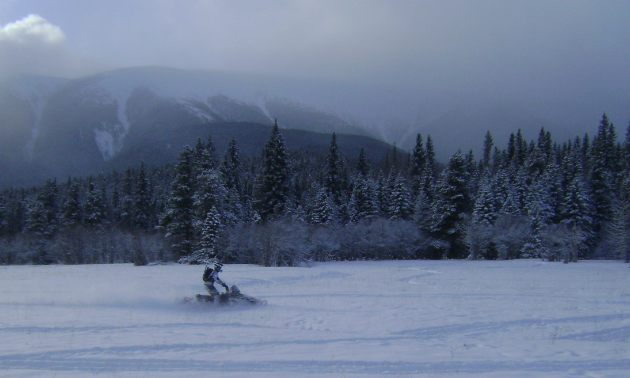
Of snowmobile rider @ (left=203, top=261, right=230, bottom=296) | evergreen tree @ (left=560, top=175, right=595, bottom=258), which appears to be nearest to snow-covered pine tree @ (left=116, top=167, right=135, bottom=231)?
snowmobile rider @ (left=203, top=261, right=230, bottom=296)

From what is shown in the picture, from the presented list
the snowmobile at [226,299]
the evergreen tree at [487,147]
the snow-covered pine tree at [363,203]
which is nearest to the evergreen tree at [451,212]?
the snow-covered pine tree at [363,203]

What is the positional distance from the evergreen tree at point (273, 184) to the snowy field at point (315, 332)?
93.7 feet

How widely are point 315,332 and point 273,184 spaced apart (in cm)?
3856

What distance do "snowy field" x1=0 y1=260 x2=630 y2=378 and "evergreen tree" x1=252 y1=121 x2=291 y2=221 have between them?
28555 millimetres

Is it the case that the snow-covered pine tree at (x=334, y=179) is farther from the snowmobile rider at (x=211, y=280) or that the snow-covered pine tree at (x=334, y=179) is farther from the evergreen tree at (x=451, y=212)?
the snowmobile rider at (x=211, y=280)

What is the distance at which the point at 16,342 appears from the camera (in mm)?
9438

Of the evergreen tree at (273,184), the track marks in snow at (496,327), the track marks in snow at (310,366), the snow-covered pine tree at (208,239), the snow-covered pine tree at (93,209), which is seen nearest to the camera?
the track marks in snow at (310,366)

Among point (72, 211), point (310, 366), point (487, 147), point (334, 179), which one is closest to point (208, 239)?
point (72, 211)

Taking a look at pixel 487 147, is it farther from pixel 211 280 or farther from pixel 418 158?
pixel 211 280

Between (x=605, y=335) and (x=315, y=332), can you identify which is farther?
(x=315, y=332)

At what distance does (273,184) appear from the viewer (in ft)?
161

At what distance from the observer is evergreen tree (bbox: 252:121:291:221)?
47.9m

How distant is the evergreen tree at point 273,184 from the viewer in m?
47.9

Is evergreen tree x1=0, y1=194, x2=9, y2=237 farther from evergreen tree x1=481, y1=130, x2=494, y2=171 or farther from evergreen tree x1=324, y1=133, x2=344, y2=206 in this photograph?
evergreen tree x1=481, y1=130, x2=494, y2=171
